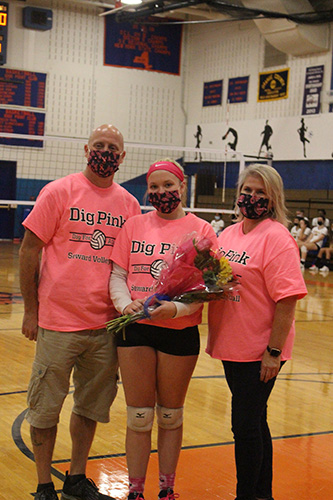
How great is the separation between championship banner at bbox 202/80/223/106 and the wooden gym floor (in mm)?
15180

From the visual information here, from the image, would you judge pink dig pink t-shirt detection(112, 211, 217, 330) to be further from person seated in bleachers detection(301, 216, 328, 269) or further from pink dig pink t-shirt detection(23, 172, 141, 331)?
person seated in bleachers detection(301, 216, 328, 269)

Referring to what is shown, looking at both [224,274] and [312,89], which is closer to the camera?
[224,274]

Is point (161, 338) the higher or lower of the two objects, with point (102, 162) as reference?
lower

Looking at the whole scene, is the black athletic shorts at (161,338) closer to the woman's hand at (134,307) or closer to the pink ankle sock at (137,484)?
the woman's hand at (134,307)

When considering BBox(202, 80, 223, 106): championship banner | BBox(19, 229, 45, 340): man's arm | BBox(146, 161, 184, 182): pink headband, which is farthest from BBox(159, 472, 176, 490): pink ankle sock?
BBox(202, 80, 223, 106): championship banner

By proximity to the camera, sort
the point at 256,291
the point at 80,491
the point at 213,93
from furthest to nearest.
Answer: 1. the point at 213,93
2. the point at 80,491
3. the point at 256,291

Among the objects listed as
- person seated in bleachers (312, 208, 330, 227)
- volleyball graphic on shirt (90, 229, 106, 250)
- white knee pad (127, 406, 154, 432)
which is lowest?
white knee pad (127, 406, 154, 432)

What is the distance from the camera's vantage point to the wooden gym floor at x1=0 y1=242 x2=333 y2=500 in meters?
3.24

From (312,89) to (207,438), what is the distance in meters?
15.1

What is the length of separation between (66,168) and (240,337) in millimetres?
16805

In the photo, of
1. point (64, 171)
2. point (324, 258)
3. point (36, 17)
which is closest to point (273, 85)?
point (324, 258)

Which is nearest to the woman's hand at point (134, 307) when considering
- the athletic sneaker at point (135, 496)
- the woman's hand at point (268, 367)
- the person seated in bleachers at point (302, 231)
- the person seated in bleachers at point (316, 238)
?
the woman's hand at point (268, 367)

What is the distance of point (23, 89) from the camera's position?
19016 mm

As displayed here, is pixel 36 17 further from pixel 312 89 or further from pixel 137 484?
pixel 137 484
